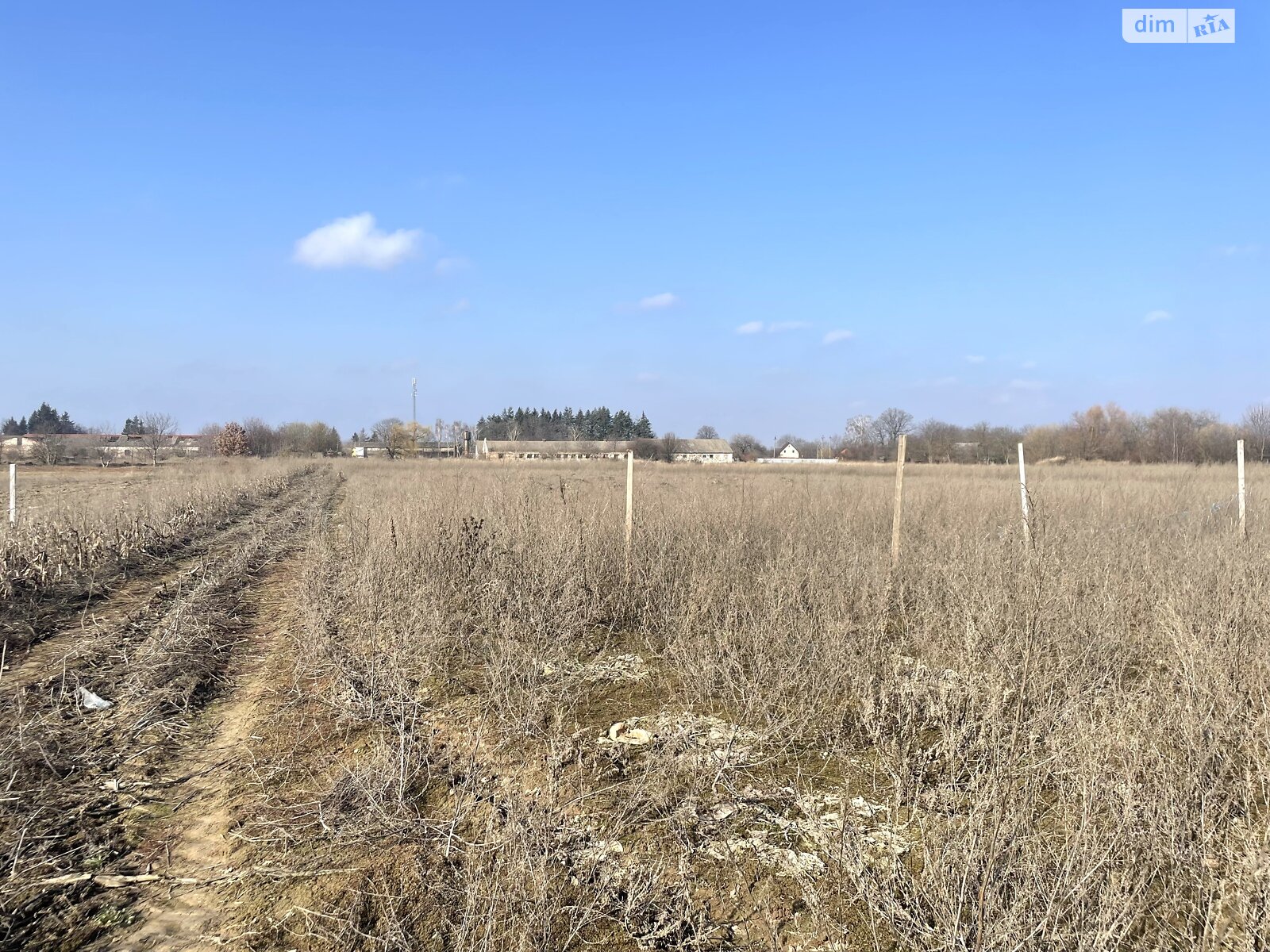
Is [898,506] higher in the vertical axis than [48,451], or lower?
lower

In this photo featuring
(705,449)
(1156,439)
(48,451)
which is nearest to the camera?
(1156,439)

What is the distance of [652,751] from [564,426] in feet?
315

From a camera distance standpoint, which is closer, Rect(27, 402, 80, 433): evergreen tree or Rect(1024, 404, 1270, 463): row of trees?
Rect(1024, 404, 1270, 463): row of trees

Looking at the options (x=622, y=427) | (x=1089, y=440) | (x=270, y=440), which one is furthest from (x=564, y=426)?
(x=1089, y=440)

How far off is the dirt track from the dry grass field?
2 centimetres

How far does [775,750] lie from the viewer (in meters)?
3.57

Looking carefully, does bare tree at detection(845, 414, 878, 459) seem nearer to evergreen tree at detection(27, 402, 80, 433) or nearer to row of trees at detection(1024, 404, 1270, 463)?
row of trees at detection(1024, 404, 1270, 463)

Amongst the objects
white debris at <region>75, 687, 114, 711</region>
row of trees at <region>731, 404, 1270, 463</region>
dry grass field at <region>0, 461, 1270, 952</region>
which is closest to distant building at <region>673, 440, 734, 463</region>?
row of trees at <region>731, 404, 1270, 463</region>

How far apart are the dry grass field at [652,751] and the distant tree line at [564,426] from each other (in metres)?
85.7

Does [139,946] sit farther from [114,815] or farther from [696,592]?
[696,592]

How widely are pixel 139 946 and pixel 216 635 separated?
4343mm

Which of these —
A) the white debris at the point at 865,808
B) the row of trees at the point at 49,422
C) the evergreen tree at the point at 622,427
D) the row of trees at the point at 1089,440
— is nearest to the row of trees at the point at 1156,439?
the row of trees at the point at 1089,440

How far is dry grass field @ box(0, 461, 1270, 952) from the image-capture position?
7.74 feet

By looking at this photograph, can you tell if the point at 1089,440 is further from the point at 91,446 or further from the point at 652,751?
the point at 91,446
